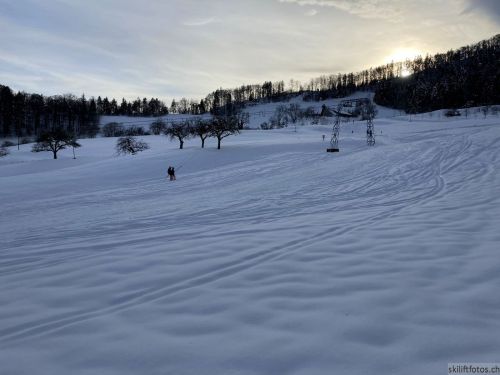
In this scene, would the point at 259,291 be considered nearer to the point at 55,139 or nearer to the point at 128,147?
the point at 128,147

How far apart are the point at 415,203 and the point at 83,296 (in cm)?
1068

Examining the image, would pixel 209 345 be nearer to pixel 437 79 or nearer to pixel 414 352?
pixel 414 352

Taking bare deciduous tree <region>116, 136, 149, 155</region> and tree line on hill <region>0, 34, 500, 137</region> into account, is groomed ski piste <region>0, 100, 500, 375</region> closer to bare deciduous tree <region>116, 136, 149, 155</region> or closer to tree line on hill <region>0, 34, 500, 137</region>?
bare deciduous tree <region>116, 136, 149, 155</region>

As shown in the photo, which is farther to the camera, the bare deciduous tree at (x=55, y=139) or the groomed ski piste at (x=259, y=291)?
the bare deciduous tree at (x=55, y=139)

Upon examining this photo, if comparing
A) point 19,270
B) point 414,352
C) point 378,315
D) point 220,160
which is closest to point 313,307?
point 378,315

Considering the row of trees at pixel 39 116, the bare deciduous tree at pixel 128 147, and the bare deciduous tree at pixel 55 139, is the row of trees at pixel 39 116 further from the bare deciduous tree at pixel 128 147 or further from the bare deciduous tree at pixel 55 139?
the bare deciduous tree at pixel 128 147

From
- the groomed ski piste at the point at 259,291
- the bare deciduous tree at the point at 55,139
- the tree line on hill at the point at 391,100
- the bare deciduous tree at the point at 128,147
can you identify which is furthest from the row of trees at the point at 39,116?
the groomed ski piste at the point at 259,291

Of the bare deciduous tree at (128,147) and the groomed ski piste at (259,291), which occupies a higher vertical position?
the bare deciduous tree at (128,147)

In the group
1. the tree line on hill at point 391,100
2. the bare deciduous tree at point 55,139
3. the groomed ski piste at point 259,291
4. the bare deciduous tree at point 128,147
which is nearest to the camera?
the groomed ski piste at point 259,291

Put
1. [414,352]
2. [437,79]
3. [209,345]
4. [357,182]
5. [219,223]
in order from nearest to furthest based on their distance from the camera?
1. [414,352]
2. [209,345]
3. [219,223]
4. [357,182]
5. [437,79]

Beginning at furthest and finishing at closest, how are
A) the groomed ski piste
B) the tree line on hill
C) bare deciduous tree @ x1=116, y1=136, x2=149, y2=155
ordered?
the tree line on hill < bare deciduous tree @ x1=116, y1=136, x2=149, y2=155 < the groomed ski piste

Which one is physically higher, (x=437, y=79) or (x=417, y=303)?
(x=437, y=79)

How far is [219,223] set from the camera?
9.73 meters

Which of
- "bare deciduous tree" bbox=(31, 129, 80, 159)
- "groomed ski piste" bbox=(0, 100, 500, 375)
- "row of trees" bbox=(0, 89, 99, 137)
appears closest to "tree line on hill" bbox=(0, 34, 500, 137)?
"row of trees" bbox=(0, 89, 99, 137)
